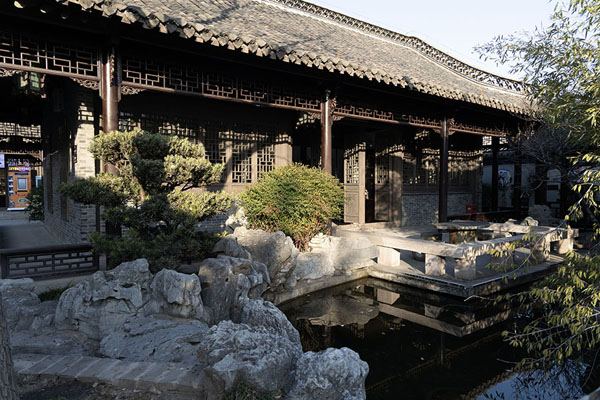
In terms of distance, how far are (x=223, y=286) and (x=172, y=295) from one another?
0.68m

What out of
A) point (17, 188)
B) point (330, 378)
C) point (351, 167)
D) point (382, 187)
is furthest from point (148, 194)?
point (17, 188)

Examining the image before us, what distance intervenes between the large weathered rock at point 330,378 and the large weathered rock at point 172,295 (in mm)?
1834

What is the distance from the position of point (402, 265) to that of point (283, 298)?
2.67 meters

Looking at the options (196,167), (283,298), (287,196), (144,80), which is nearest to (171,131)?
(144,80)

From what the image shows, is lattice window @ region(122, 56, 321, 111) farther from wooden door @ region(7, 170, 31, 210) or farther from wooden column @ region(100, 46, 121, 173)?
wooden door @ region(7, 170, 31, 210)

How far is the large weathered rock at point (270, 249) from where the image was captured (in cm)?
564

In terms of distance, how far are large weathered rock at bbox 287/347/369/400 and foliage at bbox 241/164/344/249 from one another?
4.31 m

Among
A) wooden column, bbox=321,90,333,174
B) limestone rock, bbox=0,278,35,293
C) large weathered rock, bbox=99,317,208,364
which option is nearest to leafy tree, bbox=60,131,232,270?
limestone rock, bbox=0,278,35,293

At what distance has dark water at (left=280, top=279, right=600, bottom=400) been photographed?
357cm

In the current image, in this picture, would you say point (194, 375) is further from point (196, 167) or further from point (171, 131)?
point (171, 131)

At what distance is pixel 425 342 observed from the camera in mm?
4523

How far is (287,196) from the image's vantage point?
21.9ft

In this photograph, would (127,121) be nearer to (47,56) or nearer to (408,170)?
(47,56)

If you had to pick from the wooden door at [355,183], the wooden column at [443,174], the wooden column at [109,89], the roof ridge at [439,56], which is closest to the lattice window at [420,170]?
the wooden door at [355,183]
